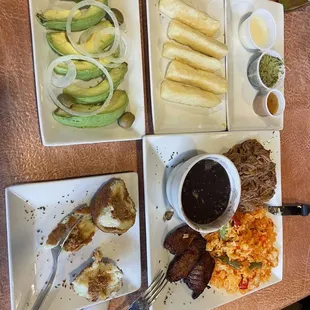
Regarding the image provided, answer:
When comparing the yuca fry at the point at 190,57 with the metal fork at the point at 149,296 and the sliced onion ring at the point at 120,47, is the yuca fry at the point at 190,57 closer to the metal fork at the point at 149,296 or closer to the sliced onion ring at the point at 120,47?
the sliced onion ring at the point at 120,47

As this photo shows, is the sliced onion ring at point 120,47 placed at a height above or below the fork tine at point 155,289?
above

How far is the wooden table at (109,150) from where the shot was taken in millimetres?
1280

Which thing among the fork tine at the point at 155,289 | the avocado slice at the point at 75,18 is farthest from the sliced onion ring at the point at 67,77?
the fork tine at the point at 155,289

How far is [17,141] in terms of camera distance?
1312mm

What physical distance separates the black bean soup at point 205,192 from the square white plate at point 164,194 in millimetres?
117

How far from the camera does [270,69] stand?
179 cm

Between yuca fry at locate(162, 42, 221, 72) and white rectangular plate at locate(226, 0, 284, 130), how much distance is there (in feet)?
0.43

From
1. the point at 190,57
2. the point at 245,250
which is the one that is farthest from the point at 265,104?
the point at 245,250

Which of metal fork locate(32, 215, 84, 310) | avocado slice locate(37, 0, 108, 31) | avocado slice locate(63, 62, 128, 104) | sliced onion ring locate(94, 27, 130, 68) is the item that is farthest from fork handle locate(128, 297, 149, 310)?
avocado slice locate(37, 0, 108, 31)

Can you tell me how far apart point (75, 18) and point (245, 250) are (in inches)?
44.3

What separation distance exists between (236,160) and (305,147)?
0.58 metres

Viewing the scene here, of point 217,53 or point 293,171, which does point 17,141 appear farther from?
point 293,171

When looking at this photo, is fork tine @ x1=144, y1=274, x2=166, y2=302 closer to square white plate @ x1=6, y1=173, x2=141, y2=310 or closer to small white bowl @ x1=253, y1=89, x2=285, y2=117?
square white plate @ x1=6, y1=173, x2=141, y2=310

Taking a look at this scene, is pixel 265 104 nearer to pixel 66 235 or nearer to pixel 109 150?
pixel 109 150
